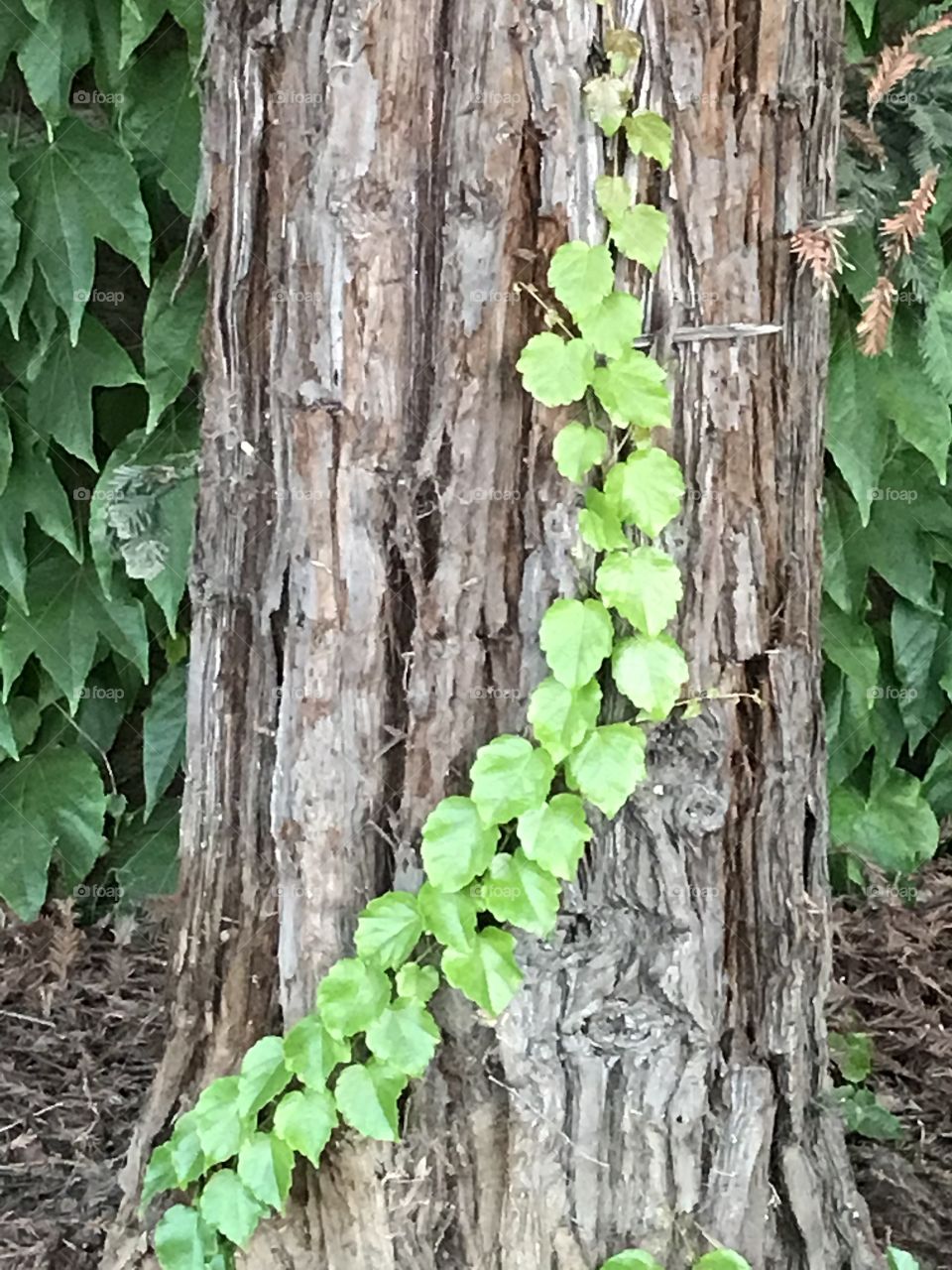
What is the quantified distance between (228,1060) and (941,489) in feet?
4.65

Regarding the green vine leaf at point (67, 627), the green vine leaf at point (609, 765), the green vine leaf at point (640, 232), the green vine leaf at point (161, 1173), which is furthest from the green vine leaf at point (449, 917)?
the green vine leaf at point (67, 627)

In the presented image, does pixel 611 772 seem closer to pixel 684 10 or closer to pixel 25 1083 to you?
pixel 684 10

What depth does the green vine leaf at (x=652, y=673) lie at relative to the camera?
0.96 m

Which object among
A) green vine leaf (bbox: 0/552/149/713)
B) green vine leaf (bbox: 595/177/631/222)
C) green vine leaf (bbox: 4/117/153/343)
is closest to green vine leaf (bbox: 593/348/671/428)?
green vine leaf (bbox: 595/177/631/222)

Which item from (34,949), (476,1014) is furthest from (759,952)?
(34,949)

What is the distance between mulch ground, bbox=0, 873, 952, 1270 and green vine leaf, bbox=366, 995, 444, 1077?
1.76ft

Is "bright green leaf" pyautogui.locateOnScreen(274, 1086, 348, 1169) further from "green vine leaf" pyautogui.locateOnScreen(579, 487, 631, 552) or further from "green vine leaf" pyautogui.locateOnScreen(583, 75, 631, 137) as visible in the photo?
"green vine leaf" pyautogui.locateOnScreen(583, 75, 631, 137)

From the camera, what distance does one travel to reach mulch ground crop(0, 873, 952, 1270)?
138 centimetres

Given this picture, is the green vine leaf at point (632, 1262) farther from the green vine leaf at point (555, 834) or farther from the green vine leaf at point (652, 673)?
the green vine leaf at point (652, 673)

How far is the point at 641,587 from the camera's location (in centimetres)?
95

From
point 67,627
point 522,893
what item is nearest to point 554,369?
point 522,893

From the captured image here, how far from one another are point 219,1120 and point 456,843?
1.13ft

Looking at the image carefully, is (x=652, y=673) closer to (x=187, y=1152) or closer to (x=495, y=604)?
(x=495, y=604)

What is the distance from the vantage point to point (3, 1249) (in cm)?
133
